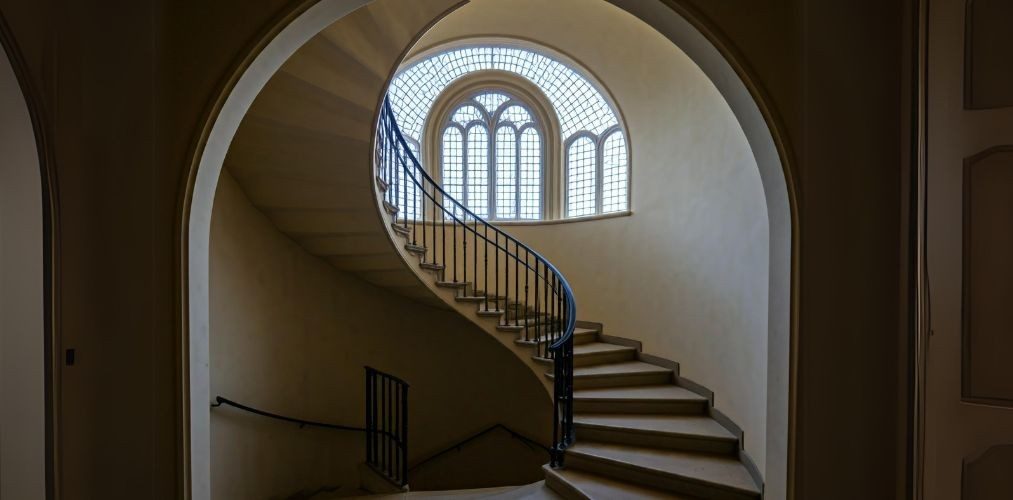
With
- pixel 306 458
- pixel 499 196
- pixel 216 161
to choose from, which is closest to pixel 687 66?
pixel 499 196

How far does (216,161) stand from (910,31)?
241cm

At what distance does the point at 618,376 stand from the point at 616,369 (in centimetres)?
22

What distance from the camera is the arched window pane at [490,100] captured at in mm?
7215

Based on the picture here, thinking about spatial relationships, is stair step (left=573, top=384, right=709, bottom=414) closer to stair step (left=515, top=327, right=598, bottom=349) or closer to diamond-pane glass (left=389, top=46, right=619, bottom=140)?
stair step (left=515, top=327, right=598, bottom=349)

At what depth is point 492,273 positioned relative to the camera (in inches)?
265

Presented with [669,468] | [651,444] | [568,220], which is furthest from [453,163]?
[669,468]

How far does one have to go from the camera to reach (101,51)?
5.74 ft

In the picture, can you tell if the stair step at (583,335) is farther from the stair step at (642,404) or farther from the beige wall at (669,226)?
the stair step at (642,404)

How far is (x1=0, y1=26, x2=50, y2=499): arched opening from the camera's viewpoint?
1696 mm

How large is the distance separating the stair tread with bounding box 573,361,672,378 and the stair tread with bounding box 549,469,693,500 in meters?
1.15

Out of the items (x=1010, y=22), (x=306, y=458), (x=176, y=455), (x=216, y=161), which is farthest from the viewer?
(x=306, y=458)

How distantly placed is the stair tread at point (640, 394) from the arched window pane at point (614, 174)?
2.41 meters

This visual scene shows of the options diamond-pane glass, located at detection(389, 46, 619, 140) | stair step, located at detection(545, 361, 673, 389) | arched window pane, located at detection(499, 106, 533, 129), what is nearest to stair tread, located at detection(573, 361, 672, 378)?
stair step, located at detection(545, 361, 673, 389)

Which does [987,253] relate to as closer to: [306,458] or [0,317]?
[0,317]
